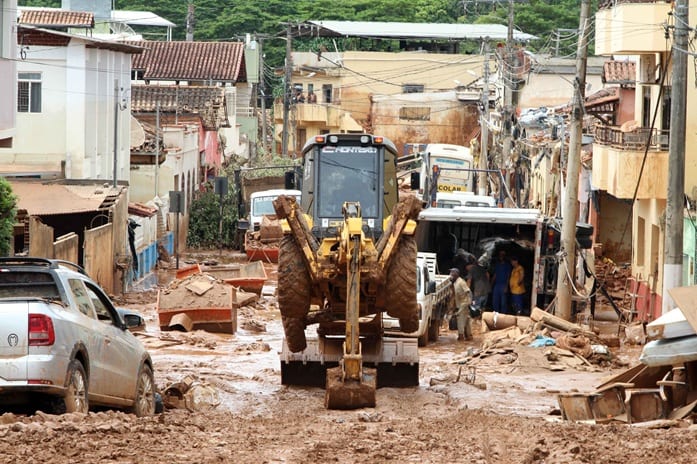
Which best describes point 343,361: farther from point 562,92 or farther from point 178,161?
point 562,92

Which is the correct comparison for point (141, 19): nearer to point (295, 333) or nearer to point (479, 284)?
point (479, 284)

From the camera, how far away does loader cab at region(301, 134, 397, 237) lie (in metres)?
19.3

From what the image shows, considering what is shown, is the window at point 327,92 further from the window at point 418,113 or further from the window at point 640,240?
the window at point 640,240

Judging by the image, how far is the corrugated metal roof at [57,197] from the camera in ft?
98.0

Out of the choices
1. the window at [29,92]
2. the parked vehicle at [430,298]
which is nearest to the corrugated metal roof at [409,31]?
the window at [29,92]

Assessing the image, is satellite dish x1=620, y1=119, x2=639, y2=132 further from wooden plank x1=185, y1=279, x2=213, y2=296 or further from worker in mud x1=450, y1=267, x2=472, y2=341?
wooden plank x1=185, y1=279, x2=213, y2=296

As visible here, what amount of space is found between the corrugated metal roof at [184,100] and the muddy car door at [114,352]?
4696 cm

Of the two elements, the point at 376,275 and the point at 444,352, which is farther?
the point at 444,352

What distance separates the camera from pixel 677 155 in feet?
73.8

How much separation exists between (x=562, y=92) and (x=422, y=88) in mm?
21675

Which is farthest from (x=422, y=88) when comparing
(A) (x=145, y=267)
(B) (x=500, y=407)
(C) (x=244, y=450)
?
(C) (x=244, y=450)

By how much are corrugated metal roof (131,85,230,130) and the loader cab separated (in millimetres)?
41334

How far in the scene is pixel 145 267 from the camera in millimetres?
40969

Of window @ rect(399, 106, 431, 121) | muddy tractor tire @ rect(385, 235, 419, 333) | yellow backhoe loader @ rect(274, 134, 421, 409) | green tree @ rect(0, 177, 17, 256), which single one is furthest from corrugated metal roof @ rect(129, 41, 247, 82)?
muddy tractor tire @ rect(385, 235, 419, 333)
